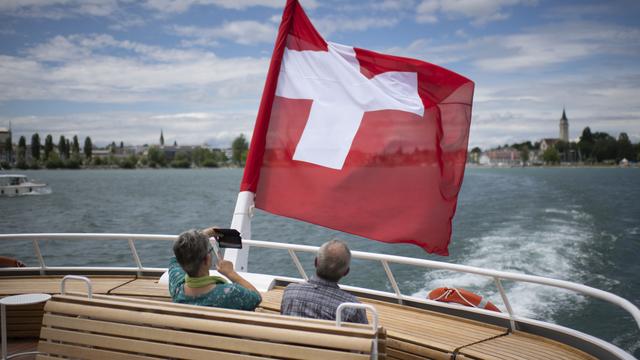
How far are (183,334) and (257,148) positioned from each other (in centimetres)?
261

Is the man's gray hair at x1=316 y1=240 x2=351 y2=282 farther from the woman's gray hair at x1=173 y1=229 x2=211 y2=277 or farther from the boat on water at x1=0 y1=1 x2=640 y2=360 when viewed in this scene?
the boat on water at x1=0 y1=1 x2=640 y2=360

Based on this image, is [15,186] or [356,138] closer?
[356,138]

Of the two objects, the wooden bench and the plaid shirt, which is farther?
the plaid shirt

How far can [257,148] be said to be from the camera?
5020 mm

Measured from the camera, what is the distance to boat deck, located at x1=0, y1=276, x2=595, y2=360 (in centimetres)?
376

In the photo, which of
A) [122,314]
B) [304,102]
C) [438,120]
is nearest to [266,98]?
[304,102]

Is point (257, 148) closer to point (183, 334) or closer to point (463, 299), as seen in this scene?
point (463, 299)

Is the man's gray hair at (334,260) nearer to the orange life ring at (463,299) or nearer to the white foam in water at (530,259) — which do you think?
the orange life ring at (463,299)

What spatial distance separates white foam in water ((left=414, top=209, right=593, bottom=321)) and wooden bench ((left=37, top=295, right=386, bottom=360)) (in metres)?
10.7

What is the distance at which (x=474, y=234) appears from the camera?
24531 millimetres

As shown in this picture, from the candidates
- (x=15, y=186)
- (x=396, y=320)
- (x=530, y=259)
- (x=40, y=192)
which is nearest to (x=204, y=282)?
(x=396, y=320)

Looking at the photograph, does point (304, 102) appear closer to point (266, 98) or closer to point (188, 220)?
point (266, 98)

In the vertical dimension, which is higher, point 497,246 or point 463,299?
point 463,299

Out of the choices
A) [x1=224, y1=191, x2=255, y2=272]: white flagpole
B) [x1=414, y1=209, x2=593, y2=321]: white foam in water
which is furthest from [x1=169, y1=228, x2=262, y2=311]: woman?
[x1=414, y1=209, x2=593, y2=321]: white foam in water
